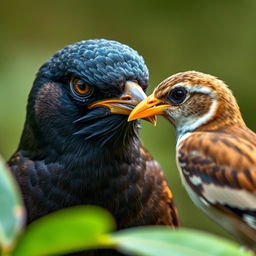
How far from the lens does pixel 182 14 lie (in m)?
7.60

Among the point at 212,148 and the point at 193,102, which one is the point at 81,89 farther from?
the point at 212,148

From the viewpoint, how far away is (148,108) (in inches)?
151

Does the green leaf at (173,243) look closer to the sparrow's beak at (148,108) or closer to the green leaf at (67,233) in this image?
the green leaf at (67,233)

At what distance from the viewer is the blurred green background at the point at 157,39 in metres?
7.18

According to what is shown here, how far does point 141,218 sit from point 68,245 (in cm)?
281

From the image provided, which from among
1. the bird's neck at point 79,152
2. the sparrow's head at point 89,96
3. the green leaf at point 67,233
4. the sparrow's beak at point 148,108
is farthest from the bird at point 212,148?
the green leaf at point 67,233

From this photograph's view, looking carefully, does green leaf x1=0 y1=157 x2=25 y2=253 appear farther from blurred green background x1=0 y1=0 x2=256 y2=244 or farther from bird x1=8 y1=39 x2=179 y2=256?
blurred green background x1=0 y1=0 x2=256 y2=244

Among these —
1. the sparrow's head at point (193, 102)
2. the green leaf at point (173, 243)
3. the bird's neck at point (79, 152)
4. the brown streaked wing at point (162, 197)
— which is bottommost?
the brown streaked wing at point (162, 197)

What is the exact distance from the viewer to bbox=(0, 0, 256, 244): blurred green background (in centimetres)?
718

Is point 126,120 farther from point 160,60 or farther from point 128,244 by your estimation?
point 160,60

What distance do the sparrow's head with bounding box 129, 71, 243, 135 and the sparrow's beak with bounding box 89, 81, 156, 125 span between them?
3.8 inches

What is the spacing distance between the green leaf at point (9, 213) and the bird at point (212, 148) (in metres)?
1.84

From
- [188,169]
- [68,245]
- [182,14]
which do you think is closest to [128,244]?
[68,245]

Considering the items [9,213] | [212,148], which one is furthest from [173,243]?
[212,148]
